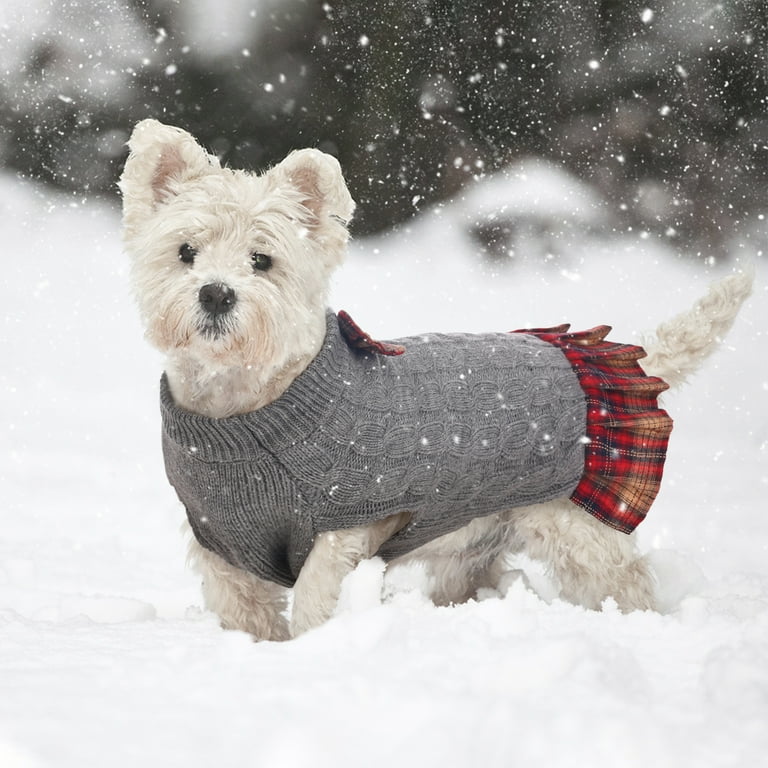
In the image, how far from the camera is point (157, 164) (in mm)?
2957

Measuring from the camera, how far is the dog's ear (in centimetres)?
293

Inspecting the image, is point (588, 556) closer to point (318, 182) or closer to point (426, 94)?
point (318, 182)

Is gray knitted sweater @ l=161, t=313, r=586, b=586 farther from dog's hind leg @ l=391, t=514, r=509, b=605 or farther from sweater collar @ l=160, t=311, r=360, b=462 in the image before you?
dog's hind leg @ l=391, t=514, r=509, b=605

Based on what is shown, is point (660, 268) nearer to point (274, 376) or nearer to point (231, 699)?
point (274, 376)

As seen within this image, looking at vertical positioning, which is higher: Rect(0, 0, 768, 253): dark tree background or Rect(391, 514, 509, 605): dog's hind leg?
Rect(0, 0, 768, 253): dark tree background

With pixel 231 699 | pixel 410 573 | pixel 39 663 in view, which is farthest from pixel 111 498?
pixel 231 699

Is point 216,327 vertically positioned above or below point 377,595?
above

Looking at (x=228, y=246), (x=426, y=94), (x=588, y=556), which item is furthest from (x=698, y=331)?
(x=426, y=94)

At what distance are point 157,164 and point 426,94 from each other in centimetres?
479

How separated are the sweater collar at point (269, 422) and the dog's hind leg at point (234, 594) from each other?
1.78ft

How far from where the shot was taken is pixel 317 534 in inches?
109

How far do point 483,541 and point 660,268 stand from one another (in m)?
5.34

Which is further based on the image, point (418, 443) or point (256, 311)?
point (418, 443)

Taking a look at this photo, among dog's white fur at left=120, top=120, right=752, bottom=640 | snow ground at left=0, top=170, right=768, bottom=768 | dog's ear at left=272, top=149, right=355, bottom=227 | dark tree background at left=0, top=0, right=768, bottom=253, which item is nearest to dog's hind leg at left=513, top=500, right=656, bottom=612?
dog's white fur at left=120, top=120, right=752, bottom=640
